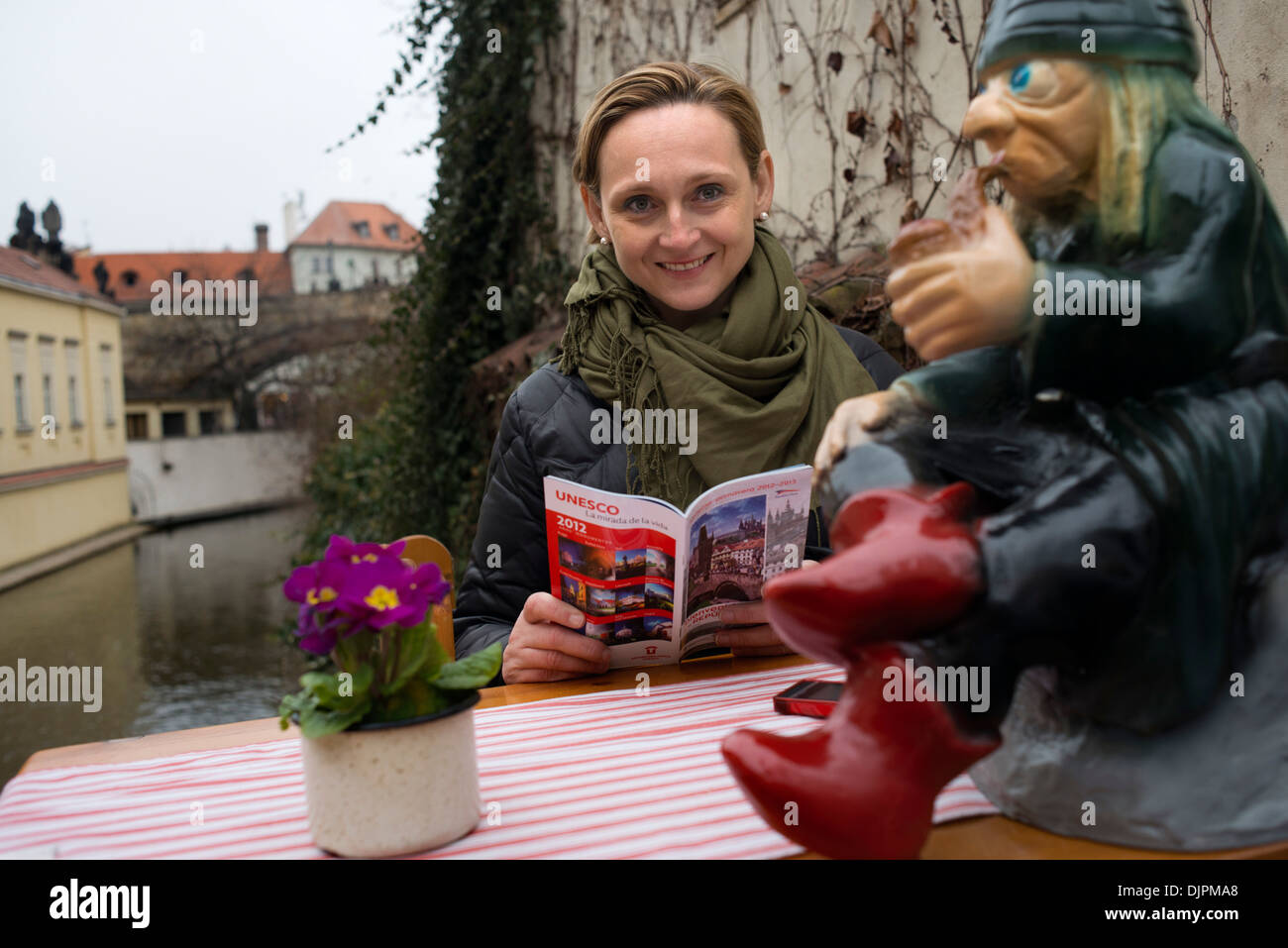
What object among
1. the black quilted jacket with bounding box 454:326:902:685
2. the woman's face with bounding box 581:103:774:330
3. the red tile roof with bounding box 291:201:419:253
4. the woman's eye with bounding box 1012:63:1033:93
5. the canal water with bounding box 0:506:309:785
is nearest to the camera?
the woman's eye with bounding box 1012:63:1033:93

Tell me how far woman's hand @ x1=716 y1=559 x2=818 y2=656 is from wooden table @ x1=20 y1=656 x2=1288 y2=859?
0.07 ft

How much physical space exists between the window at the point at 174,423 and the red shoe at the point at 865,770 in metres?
24.4

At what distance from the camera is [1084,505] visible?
762 millimetres

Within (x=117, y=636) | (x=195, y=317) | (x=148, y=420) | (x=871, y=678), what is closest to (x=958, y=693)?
(x=871, y=678)

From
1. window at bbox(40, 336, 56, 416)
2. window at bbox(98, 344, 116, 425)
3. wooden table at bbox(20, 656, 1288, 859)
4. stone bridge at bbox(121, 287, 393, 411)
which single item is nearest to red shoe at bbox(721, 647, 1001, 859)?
wooden table at bbox(20, 656, 1288, 859)

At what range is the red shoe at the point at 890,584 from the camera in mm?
733

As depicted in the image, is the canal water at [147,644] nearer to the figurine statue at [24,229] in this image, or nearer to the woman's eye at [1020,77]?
the figurine statue at [24,229]

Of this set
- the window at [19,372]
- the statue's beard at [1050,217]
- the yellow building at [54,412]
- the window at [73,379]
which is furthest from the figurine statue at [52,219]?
the statue's beard at [1050,217]

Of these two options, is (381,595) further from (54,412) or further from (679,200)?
(54,412)

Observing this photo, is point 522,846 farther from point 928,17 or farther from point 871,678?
point 928,17

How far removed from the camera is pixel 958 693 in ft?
2.53

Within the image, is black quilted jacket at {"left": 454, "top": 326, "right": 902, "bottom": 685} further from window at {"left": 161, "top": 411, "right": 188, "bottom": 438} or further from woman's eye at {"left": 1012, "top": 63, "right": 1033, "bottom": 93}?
window at {"left": 161, "top": 411, "right": 188, "bottom": 438}

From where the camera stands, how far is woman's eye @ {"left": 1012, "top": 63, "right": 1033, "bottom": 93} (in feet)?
2.74

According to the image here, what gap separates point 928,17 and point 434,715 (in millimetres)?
2903
